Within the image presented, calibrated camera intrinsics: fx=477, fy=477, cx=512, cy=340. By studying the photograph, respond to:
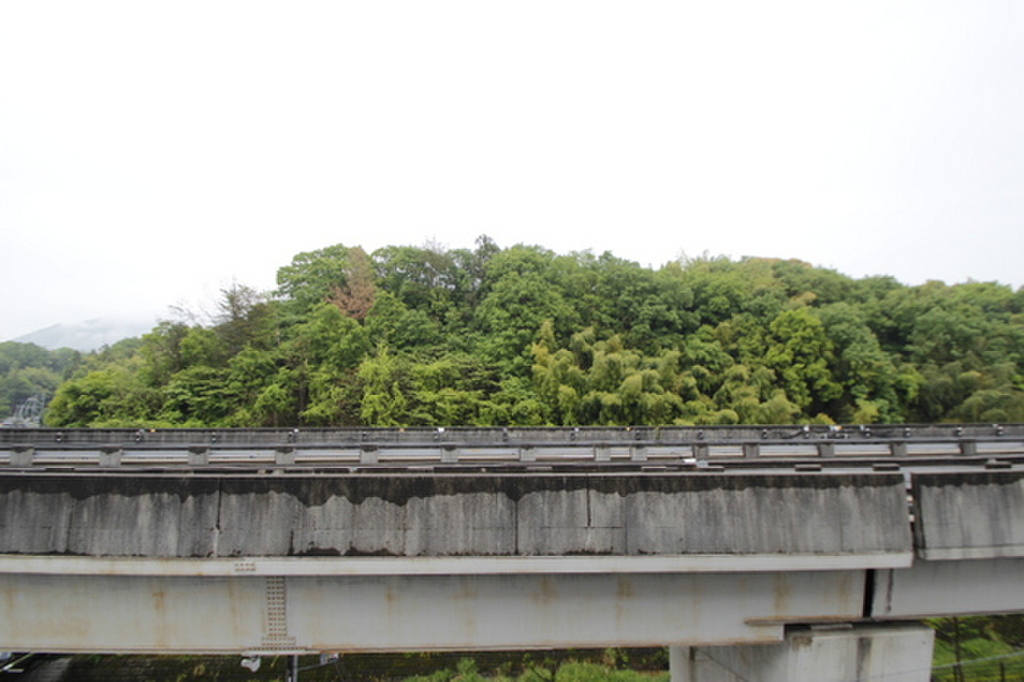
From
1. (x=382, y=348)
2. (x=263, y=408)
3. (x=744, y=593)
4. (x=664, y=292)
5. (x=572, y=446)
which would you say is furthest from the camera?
(x=664, y=292)

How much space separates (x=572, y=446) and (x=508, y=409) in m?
13.0

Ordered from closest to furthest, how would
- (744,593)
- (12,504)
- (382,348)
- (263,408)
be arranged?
(12,504) → (744,593) → (263,408) → (382,348)

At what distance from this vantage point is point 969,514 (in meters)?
6.98

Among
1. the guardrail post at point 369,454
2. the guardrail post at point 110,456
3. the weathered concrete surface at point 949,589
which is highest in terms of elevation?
the guardrail post at point 110,456

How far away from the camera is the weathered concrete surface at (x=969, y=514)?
6.89 meters

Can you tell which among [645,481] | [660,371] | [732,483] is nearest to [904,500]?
[732,483]

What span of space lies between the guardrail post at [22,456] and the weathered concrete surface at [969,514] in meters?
17.7

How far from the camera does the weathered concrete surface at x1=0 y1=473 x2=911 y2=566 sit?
21.2ft

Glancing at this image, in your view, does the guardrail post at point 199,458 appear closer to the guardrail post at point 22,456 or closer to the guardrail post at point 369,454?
the guardrail post at point 22,456

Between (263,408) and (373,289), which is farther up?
(373,289)

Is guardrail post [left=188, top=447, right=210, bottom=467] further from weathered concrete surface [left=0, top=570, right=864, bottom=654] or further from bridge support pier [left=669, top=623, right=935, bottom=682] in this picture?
bridge support pier [left=669, top=623, right=935, bottom=682]

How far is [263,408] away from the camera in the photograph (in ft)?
83.6

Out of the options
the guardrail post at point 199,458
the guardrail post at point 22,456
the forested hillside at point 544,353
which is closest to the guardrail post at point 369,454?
the guardrail post at point 199,458

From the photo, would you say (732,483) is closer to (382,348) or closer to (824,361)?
(382,348)
